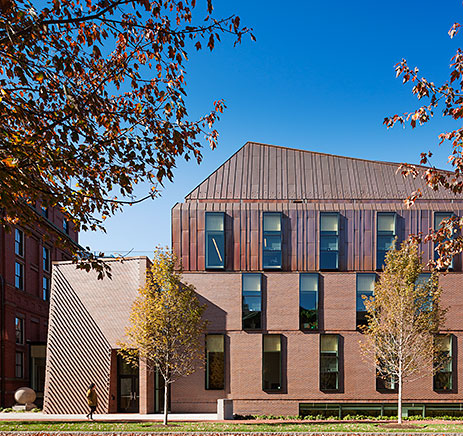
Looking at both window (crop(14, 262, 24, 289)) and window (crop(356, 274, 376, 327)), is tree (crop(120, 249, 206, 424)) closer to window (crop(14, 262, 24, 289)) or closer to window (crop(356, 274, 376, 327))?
window (crop(356, 274, 376, 327))

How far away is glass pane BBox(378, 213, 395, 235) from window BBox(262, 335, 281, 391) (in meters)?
7.81

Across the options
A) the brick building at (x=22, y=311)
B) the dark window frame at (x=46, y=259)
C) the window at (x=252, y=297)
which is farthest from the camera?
the dark window frame at (x=46, y=259)

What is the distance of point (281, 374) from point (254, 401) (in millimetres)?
1890

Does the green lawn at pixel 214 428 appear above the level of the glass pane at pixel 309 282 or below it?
below

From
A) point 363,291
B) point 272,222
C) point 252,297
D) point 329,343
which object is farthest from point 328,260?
point 252,297

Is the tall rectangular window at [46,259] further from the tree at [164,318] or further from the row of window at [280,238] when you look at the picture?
the tree at [164,318]

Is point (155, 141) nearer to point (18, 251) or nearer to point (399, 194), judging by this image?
point (399, 194)

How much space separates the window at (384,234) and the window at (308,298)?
11.5 feet

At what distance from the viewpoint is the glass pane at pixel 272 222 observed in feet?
103

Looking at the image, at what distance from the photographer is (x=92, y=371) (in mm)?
30453

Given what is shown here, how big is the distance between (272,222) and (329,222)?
3.00 metres

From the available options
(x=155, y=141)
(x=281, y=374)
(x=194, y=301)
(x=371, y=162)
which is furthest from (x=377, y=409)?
(x=155, y=141)

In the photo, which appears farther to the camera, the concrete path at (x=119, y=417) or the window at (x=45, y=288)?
the window at (x=45, y=288)

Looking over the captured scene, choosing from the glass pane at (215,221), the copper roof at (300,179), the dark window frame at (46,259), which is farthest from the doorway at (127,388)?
the dark window frame at (46,259)
